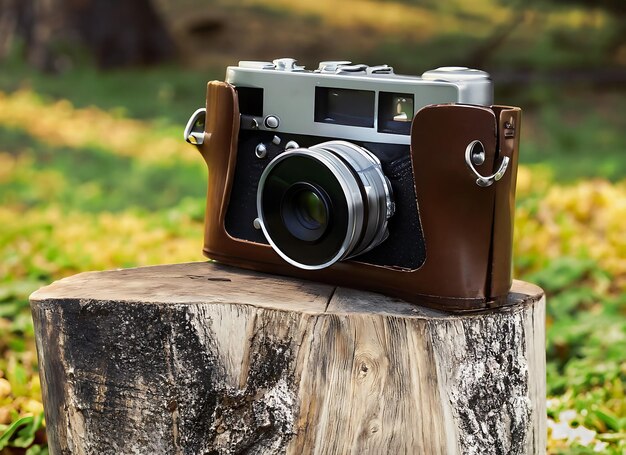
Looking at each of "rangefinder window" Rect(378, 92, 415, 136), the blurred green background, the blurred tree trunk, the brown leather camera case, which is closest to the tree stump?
the brown leather camera case

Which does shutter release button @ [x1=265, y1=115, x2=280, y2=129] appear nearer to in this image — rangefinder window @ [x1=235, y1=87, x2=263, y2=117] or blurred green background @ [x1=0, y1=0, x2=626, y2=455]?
rangefinder window @ [x1=235, y1=87, x2=263, y2=117]

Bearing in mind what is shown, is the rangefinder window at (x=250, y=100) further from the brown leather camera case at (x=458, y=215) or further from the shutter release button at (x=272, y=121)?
the brown leather camera case at (x=458, y=215)

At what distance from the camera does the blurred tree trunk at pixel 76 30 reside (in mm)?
8484

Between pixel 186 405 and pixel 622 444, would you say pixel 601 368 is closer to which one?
pixel 622 444

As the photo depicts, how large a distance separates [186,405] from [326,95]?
720 millimetres

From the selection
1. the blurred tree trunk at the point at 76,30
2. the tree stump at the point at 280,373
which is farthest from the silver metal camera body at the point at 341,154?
the blurred tree trunk at the point at 76,30

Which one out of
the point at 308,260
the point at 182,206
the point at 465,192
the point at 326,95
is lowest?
the point at 182,206

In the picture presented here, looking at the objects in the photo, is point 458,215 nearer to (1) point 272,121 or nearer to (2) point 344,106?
(2) point 344,106

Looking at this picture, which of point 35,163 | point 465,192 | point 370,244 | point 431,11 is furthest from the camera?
point 431,11

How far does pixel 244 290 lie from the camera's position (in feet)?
6.65

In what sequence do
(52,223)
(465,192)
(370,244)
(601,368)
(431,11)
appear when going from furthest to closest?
(431,11) → (52,223) → (601,368) → (370,244) → (465,192)

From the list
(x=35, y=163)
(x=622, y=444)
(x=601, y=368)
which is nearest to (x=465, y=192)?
(x=622, y=444)

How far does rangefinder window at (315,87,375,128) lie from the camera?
1969 millimetres

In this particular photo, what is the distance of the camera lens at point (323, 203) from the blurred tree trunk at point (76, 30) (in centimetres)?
697
